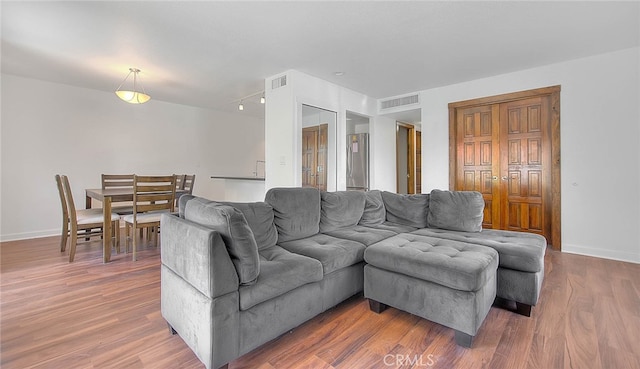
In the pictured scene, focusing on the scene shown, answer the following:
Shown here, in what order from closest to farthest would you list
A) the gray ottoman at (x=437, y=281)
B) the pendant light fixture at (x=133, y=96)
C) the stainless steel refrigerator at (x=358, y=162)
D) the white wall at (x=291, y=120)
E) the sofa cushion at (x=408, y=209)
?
the gray ottoman at (x=437, y=281) → the sofa cushion at (x=408, y=209) → the pendant light fixture at (x=133, y=96) → the white wall at (x=291, y=120) → the stainless steel refrigerator at (x=358, y=162)

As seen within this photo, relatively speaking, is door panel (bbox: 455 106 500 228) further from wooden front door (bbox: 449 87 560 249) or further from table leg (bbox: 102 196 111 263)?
table leg (bbox: 102 196 111 263)

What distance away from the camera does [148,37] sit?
2953 mm

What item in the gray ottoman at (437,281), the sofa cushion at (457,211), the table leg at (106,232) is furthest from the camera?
the table leg at (106,232)

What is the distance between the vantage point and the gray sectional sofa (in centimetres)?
138

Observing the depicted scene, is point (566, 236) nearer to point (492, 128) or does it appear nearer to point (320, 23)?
point (492, 128)

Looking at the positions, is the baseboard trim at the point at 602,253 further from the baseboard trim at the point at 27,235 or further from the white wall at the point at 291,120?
the baseboard trim at the point at 27,235

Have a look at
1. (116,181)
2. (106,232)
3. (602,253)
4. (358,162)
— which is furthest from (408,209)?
(116,181)

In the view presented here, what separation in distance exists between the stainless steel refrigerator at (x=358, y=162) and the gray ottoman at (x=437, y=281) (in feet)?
10.4

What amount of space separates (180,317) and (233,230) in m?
0.62

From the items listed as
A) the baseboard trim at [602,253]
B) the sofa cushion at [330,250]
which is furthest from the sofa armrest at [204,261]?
the baseboard trim at [602,253]

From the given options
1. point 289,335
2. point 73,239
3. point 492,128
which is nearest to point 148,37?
point 73,239

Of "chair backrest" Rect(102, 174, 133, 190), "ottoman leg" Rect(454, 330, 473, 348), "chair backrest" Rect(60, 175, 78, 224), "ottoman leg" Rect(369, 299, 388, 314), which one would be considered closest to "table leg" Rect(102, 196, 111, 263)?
"chair backrest" Rect(60, 175, 78, 224)

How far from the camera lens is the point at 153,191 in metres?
3.38

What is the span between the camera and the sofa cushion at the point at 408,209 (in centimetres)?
298
